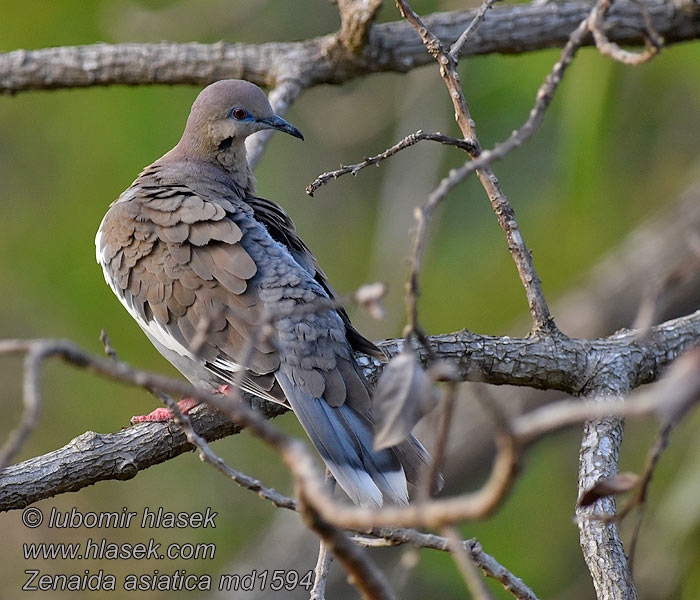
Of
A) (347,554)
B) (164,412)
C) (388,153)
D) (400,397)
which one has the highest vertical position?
(388,153)

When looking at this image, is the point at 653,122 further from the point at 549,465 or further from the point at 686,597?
the point at 686,597

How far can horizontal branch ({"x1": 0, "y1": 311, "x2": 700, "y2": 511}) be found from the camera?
8.65 feet

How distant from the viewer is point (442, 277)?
5641mm

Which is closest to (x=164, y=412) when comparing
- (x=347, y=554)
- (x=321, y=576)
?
(x=321, y=576)

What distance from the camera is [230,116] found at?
3.62 meters

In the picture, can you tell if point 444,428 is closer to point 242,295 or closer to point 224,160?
point 242,295

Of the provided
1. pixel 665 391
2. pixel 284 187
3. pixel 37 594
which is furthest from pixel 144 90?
pixel 665 391

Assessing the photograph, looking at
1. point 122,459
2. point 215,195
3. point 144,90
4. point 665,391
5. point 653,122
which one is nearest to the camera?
point 665,391

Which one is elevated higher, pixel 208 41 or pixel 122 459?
pixel 208 41

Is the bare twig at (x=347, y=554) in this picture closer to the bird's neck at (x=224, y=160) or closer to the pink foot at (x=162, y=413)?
the pink foot at (x=162, y=413)

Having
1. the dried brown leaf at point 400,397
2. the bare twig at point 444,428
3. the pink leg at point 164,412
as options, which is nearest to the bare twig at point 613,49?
the dried brown leaf at point 400,397

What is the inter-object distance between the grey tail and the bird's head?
4.18 feet

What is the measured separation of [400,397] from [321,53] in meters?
2.86

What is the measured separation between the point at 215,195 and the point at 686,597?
244cm
